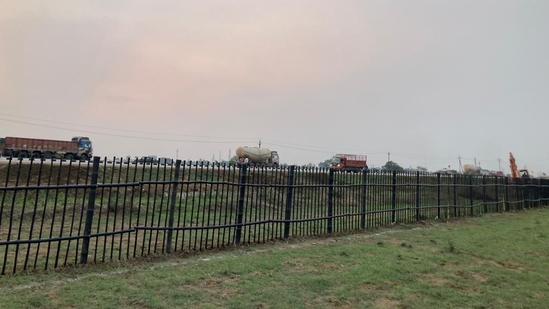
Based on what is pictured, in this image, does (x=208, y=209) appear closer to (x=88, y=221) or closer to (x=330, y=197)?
(x=88, y=221)

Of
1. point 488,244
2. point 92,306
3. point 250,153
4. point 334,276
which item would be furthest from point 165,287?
point 250,153

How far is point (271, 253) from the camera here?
255 inches

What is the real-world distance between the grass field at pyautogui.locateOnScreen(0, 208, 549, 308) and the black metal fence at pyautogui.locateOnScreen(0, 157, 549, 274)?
1.64 ft

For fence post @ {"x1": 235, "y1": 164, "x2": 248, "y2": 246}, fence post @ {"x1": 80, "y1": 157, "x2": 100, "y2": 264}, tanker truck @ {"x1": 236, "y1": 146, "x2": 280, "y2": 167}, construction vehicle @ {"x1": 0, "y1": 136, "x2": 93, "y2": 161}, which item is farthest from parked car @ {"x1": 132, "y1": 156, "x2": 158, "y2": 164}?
tanker truck @ {"x1": 236, "y1": 146, "x2": 280, "y2": 167}

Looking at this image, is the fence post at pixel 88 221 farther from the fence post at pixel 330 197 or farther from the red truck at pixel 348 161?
the red truck at pixel 348 161

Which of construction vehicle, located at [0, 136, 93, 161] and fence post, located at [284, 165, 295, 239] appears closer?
fence post, located at [284, 165, 295, 239]

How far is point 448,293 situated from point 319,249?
273 cm

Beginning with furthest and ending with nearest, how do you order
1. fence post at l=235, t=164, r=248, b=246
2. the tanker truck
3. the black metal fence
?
the tanker truck
fence post at l=235, t=164, r=248, b=246
the black metal fence

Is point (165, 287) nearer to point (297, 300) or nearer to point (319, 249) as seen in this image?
point (297, 300)

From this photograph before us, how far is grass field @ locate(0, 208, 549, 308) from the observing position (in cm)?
399

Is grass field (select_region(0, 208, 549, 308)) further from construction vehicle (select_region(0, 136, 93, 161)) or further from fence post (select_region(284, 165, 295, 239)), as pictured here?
construction vehicle (select_region(0, 136, 93, 161))

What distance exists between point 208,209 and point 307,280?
3314 millimetres

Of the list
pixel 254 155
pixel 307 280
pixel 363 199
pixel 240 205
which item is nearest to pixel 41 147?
pixel 254 155

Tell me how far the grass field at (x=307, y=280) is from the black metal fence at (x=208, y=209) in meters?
0.50
